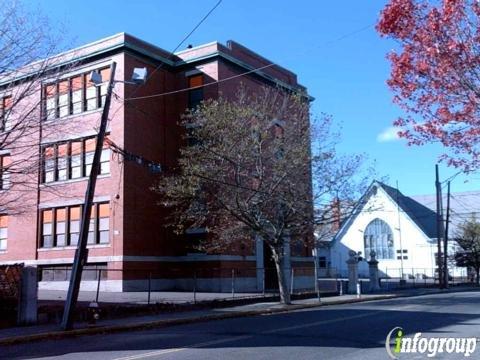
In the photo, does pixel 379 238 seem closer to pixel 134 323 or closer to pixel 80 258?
pixel 134 323

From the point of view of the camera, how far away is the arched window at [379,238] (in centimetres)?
7262

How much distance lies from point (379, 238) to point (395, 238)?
2423 millimetres

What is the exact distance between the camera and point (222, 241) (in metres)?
27.2

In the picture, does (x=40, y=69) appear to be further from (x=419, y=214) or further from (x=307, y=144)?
(x=419, y=214)

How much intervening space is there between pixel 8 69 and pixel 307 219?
46.7ft

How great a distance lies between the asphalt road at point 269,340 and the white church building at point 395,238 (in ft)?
167

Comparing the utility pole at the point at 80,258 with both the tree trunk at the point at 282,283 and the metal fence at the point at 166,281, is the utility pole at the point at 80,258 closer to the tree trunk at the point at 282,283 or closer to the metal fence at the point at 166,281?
the tree trunk at the point at 282,283

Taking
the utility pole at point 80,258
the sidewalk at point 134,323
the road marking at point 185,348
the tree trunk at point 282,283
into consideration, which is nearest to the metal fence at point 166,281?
the tree trunk at point 282,283

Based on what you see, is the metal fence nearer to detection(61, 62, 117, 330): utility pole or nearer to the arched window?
detection(61, 62, 117, 330): utility pole

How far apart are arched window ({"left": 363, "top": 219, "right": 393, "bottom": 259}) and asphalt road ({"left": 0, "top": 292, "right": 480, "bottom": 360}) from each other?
5472 centimetres

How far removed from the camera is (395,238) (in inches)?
2832

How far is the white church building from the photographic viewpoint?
69.2 metres

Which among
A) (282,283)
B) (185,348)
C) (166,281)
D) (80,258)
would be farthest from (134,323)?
(166,281)

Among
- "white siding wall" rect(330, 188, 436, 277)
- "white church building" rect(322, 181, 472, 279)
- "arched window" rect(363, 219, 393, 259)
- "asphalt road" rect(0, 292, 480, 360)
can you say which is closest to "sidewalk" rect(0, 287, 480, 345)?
"asphalt road" rect(0, 292, 480, 360)
